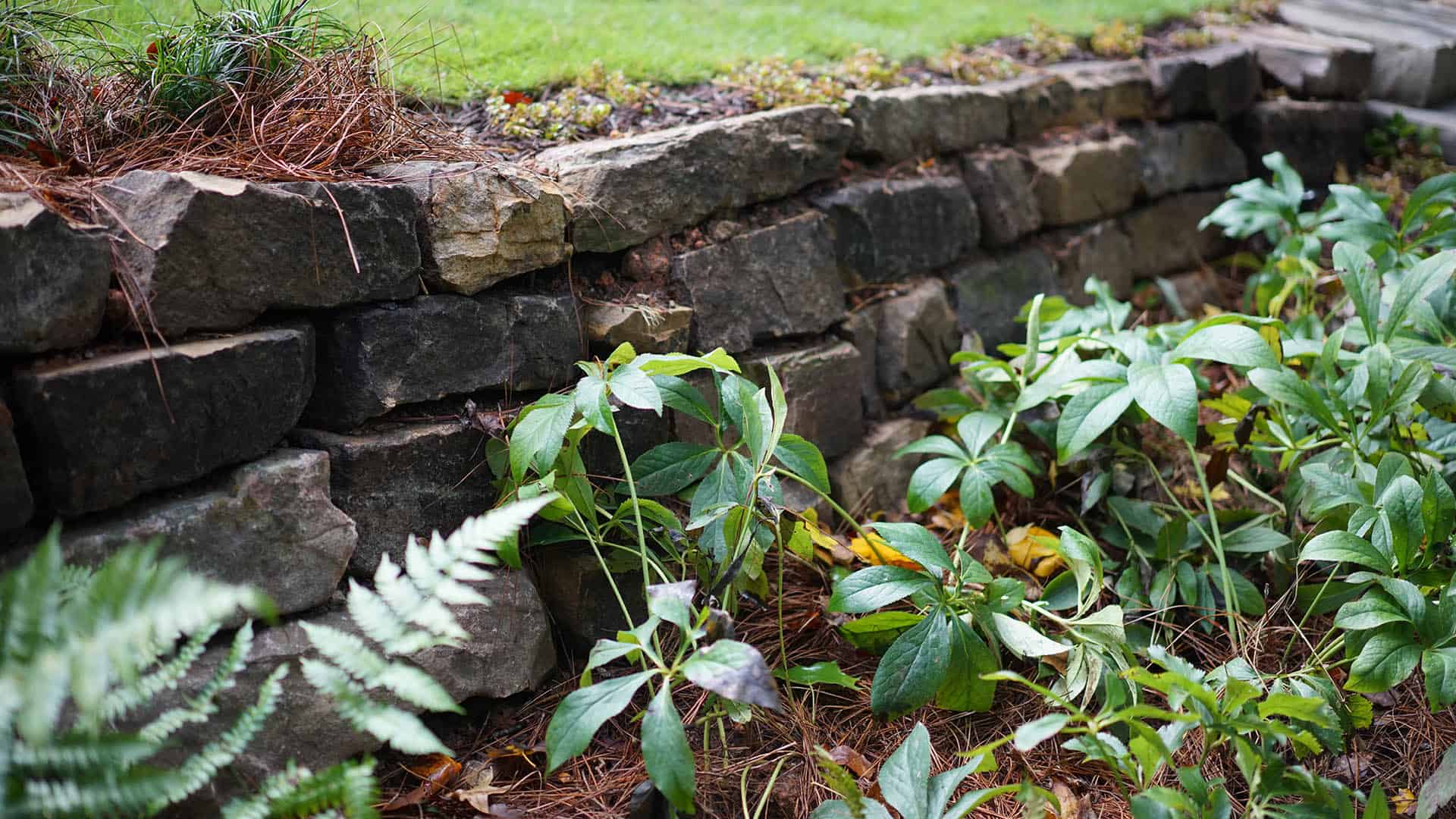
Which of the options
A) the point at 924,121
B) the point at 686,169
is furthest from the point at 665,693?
the point at 924,121

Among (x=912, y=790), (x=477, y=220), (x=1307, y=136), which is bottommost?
(x=912, y=790)

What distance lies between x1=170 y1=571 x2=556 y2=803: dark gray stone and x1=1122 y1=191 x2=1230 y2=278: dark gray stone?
2.53 metres

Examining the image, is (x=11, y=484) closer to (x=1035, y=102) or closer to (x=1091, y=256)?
(x=1035, y=102)

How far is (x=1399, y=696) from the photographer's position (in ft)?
6.34

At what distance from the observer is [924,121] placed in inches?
105

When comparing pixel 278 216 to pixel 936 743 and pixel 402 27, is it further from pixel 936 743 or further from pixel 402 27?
pixel 936 743

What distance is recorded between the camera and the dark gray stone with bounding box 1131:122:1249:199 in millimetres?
3303

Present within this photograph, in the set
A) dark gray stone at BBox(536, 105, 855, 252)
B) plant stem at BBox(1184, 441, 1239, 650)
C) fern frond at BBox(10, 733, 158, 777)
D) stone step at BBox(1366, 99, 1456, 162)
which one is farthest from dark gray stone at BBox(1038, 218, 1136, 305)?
fern frond at BBox(10, 733, 158, 777)

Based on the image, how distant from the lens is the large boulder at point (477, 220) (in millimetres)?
1749

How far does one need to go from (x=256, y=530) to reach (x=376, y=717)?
540mm

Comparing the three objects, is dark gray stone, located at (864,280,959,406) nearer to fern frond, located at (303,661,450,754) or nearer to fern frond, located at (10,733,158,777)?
fern frond, located at (303,661,450,754)

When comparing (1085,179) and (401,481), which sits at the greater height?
(1085,179)

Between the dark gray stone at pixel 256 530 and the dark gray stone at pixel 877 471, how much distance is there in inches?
48.3

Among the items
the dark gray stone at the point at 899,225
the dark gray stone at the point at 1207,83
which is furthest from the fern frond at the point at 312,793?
the dark gray stone at the point at 1207,83
